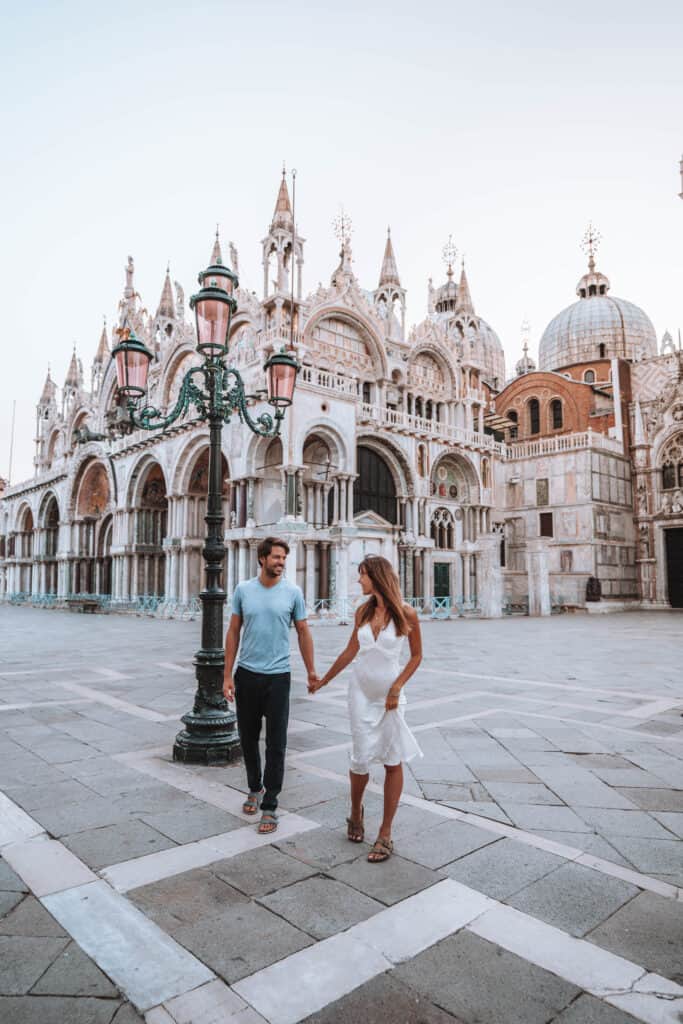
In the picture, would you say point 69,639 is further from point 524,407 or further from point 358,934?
point 524,407

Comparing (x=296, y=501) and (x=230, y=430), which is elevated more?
(x=230, y=430)

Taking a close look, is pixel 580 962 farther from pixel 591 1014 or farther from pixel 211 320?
pixel 211 320

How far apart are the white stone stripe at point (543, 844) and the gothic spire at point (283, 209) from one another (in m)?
25.3

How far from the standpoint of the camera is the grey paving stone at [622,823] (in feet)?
12.9

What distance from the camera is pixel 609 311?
149 feet

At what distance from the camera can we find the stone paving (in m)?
2.44

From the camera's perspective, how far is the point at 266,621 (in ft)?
14.0

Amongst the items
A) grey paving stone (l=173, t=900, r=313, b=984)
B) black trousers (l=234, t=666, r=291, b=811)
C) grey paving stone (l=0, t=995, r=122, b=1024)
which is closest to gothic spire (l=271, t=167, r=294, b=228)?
black trousers (l=234, t=666, r=291, b=811)

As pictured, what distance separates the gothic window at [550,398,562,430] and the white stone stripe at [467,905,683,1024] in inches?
1550

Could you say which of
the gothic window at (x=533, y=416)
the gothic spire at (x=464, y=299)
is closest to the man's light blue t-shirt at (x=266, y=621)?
the gothic spire at (x=464, y=299)

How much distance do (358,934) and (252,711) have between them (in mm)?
1661

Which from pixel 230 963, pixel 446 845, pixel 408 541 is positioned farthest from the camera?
pixel 408 541

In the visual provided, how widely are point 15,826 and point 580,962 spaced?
3.29 meters

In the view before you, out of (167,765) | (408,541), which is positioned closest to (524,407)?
(408,541)
